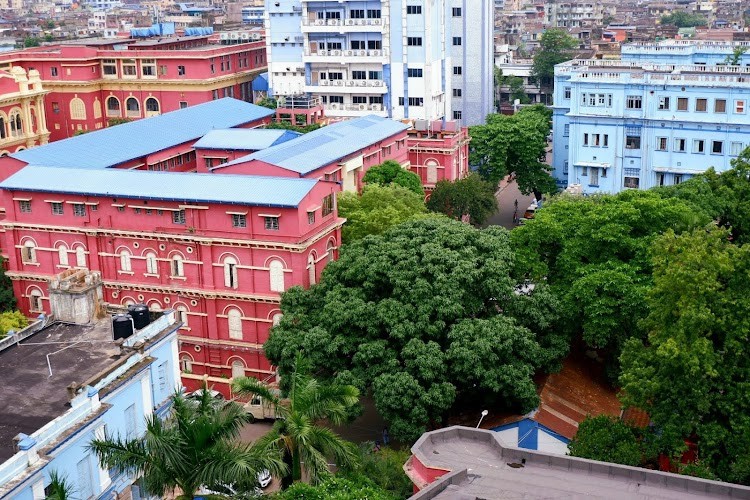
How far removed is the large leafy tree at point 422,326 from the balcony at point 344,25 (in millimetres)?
41262

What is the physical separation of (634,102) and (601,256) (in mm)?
22761

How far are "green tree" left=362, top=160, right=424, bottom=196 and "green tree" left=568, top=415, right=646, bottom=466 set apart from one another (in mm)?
26725

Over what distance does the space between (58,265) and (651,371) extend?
1190 inches

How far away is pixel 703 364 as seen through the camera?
27.0 meters

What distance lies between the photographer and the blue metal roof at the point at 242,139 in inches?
2199

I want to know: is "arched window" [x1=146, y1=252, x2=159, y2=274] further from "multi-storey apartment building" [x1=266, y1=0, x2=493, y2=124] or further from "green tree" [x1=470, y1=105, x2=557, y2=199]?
"multi-storey apartment building" [x1=266, y1=0, x2=493, y2=124]

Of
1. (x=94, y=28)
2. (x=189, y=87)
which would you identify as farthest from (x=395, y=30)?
(x=94, y=28)

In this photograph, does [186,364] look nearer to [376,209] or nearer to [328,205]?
[328,205]

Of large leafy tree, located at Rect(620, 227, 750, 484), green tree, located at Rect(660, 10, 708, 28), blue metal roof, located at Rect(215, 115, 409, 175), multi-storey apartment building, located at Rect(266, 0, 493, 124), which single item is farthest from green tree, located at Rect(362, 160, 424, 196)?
green tree, located at Rect(660, 10, 708, 28)

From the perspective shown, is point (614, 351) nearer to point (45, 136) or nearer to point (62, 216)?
point (62, 216)

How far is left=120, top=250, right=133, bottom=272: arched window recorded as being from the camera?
145 feet

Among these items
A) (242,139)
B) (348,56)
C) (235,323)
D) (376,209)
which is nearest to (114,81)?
(348,56)

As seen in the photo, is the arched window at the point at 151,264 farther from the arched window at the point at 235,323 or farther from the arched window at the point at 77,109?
the arched window at the point at 77,109

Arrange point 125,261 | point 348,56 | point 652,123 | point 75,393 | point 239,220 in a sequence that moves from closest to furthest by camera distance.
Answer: point 75,393 → point 239,220 → point 125,261 → point 652,123 → point 348,56
